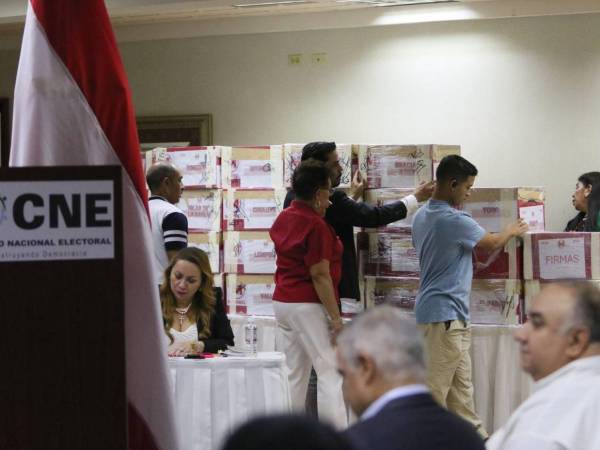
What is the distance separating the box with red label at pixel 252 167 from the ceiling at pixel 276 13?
72.1 inches

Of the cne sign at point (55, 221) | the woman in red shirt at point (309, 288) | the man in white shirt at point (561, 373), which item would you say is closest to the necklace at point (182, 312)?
the woman in red shirt at point (309, 288)

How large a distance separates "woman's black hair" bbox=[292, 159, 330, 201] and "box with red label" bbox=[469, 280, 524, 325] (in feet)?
3.65

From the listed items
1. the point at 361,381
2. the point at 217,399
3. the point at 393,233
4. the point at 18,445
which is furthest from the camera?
the point at 393,233

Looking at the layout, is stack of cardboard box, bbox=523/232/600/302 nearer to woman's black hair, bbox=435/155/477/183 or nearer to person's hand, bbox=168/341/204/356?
woman's black hair, bbox=435/155/477/183

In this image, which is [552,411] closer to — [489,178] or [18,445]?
[18,445]

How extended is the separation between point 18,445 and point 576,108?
766cm

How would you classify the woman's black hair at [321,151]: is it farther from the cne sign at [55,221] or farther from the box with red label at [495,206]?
the cne sign at [55,221]

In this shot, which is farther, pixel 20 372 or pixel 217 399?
pixel 217 399

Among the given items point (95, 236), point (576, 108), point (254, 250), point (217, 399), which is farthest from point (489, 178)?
point (95, 236)

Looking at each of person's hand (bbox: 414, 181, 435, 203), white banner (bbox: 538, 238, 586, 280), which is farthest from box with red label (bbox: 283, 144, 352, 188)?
white banner (bbox: 538, 238, 586, 280)

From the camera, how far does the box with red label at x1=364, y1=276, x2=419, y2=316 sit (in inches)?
232

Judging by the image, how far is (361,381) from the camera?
6.57ft

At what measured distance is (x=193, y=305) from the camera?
4641mm

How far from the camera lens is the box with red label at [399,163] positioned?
231 inches
